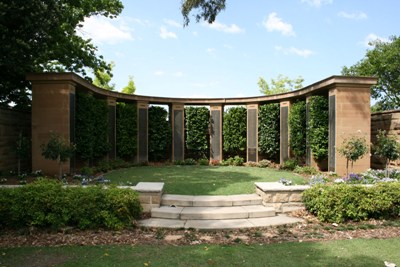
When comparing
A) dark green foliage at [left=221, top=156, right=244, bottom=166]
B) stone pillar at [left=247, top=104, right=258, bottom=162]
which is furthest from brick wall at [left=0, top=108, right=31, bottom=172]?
stone pillar at [left=247, top=104, right=258, bottom=162]

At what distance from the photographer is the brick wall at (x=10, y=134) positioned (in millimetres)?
8016

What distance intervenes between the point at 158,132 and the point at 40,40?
20.5 ft

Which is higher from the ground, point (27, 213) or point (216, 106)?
point (216, 106)

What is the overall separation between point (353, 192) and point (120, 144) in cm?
930

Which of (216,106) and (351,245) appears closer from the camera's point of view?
(351,245)

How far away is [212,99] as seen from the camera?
43.9 ft

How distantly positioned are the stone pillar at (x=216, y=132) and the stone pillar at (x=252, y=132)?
1.30 m

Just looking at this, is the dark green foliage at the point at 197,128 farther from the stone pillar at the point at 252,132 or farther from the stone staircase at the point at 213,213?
the stone staircase at the point at 213,213

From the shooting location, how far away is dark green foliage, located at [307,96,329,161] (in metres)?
9.47

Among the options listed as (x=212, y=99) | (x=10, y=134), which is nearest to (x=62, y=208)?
(x=10, y=134)

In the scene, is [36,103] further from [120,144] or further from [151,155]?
[151,155]

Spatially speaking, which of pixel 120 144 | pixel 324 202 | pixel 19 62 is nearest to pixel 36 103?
A: pixel 19 62

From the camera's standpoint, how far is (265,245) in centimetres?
400

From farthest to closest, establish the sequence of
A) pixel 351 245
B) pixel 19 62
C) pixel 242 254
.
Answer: pixel 19 62 < pixel 351 245 < pixel 242 254
